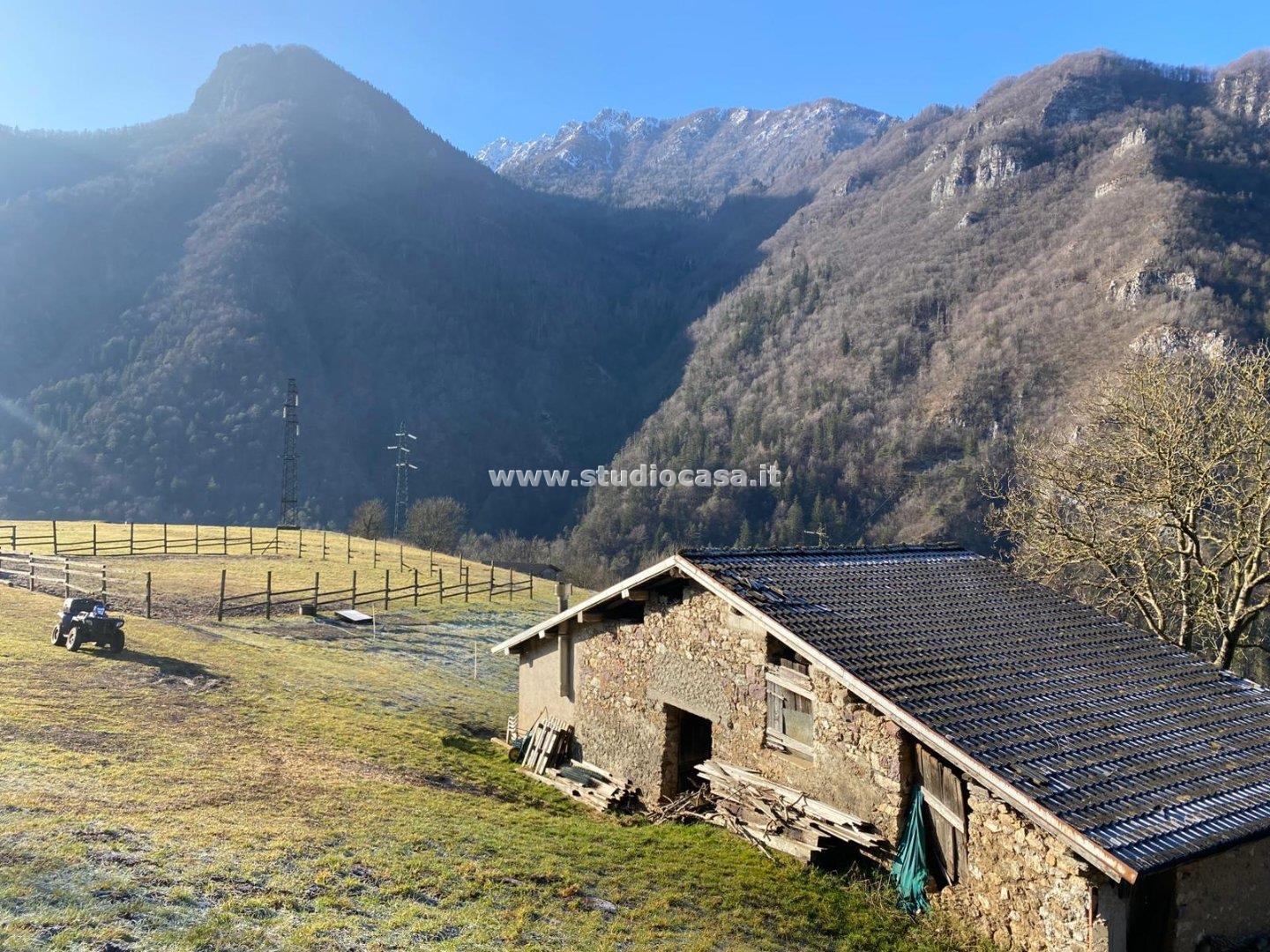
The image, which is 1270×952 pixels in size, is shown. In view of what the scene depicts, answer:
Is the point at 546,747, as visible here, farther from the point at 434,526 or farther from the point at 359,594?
the point at 434,526

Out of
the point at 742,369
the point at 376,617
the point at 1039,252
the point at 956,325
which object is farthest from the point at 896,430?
the point at 376,617

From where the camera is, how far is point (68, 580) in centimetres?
2689

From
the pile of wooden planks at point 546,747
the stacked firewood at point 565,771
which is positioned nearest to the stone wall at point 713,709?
the stacked firewood at point 565,771

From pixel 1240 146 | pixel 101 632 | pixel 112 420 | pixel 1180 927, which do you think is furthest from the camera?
pixel 1240 146

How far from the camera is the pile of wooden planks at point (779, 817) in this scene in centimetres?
1091

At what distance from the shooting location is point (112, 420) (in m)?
125

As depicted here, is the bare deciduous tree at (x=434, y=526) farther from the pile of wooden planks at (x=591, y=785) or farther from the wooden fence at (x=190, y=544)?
the pile of wooden planks at (x=591, y=785)

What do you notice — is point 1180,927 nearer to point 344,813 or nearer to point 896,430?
point 344,813

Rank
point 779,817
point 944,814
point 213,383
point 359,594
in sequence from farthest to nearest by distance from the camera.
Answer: point 213,383, point 359,594, point 779,817, point 944,814

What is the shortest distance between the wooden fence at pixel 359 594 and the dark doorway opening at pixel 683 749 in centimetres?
1968

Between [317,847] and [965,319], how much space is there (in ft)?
523

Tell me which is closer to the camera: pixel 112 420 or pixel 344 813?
pixel 344 813

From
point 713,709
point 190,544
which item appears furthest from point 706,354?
point 713,709

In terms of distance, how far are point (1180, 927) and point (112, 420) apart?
146 m
